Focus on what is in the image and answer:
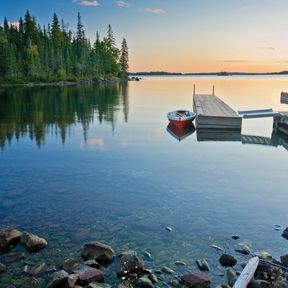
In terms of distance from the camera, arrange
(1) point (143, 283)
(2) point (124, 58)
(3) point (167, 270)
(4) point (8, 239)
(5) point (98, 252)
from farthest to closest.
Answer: (2) point (124, 58) < (4) point (8, 239) < (5) point (98, 252) < (3) point (167, 270) < (1) point (143, 283)

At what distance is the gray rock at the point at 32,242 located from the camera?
9.51 metres

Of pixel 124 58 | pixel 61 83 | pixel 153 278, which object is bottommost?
pixel 153 278

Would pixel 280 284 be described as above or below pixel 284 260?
above

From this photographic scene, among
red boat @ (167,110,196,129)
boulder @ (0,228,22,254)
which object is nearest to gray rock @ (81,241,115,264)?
boulder @ (0,228,22,254)

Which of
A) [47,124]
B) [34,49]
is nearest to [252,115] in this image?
[47,124]

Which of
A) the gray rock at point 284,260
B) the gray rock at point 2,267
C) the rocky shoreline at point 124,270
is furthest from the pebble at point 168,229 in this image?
the gray rock at point 2,267

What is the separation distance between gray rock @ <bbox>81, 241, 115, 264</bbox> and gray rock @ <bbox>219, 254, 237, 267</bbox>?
2985 mm

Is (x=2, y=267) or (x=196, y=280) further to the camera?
(x=2, y=267)

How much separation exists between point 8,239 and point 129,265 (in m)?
3.82

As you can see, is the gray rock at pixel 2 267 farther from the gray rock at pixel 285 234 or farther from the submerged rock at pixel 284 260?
the gray rock at pixel 285 234

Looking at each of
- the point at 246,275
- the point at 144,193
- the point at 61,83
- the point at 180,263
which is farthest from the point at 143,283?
the point at 61,83

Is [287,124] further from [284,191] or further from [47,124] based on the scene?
[47,124]

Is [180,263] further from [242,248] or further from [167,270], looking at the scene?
[242,248]

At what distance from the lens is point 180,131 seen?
A: 30547mm
